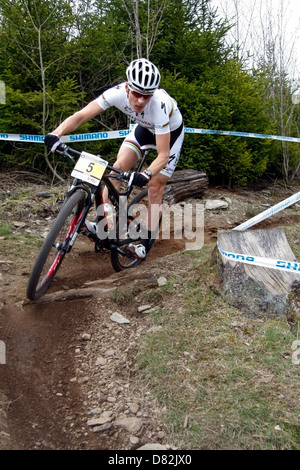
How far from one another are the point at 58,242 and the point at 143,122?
150 centimetres

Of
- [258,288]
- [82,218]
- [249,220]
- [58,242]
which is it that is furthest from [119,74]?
[258,288]

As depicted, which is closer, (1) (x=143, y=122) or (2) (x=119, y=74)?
(1) (x=143, y=122)

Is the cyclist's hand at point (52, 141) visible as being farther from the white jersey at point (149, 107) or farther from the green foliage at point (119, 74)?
the green foliage at point (119, 74)

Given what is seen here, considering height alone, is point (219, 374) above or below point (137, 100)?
below

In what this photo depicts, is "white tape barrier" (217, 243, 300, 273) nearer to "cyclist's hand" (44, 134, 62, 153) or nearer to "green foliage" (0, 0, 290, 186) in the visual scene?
"cyclist's hand" (44, 134, 62, 153)

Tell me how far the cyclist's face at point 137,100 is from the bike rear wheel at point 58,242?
0.99m

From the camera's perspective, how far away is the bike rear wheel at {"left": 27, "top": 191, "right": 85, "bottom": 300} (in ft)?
11.8

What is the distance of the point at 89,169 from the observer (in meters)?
3.80

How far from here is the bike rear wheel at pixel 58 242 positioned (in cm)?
360

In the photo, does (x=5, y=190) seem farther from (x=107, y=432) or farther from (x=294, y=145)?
(x=294, y=145)

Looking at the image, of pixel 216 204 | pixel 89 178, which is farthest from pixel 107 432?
pixel 216 204

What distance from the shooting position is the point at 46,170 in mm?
7898

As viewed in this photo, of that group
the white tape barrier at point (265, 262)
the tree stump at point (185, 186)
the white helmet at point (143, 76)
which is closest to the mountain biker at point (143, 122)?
the white helmet at point (143, 76)

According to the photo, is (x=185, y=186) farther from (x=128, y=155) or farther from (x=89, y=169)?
(x=89, y=169)
